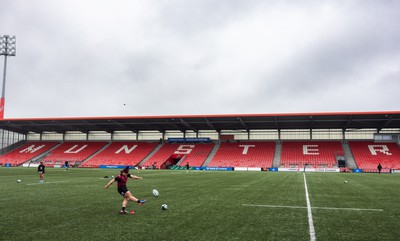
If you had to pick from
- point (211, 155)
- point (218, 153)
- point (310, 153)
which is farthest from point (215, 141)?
point (310, 153)

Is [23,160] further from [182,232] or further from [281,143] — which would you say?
[182,232]

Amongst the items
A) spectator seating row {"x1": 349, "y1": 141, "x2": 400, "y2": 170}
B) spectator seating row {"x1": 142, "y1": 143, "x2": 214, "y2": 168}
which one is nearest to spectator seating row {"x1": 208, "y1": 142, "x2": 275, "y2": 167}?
spectator seating row {"x1": 142, "y1": 143, "x2": 214, "y2": 168}

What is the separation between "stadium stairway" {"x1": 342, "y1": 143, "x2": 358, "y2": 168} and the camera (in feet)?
170

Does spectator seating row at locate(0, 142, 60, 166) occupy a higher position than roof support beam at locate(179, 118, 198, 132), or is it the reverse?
roof support beam at locate(179, 118, 198, 132)

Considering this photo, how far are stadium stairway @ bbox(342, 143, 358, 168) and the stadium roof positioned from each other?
3696mm

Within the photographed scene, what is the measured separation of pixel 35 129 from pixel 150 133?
26.2 m

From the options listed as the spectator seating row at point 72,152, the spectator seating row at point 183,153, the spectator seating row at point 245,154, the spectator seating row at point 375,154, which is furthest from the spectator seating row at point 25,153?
the spectator seating row at point 375,154

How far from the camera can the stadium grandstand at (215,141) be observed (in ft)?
173

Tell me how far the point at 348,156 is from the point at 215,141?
2521 centimetres

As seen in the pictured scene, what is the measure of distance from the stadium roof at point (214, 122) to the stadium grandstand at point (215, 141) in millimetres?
153

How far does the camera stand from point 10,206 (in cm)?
1143

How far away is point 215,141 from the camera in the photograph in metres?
65.8

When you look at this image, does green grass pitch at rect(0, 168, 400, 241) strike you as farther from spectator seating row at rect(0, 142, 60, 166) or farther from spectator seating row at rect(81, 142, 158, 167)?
spectator seating row at rect(0, 142, 60, 166)

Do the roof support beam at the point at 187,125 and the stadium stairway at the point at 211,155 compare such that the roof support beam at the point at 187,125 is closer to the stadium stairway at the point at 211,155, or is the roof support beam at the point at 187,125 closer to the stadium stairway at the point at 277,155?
the stadium stairway at the point at 211,155
